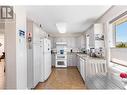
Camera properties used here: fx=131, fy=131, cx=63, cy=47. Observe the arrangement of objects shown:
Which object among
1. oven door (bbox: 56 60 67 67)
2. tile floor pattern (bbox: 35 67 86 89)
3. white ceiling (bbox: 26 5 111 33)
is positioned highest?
white ceiling (bbox: 26 5 111 33)

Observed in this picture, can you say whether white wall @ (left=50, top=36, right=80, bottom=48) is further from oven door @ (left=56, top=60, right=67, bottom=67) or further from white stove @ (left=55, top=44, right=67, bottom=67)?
oven door @ (left=56, top=60, right=67, bottom=67)

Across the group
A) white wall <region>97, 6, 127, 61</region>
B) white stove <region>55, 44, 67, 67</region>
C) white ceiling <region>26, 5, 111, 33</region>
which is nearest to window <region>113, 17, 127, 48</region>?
white wall <region>97, 6, 127, 61</region>

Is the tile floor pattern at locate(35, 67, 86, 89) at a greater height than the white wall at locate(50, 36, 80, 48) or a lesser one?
lesser

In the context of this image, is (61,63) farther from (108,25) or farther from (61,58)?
(108,25)

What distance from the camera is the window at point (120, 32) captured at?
2912 millimetres

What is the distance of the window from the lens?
2912mm

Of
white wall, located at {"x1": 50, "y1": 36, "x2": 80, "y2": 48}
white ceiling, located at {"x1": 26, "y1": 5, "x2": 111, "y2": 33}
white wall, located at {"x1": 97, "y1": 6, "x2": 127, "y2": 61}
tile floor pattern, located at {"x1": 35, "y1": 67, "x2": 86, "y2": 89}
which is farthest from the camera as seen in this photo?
white wall, located at {"x1": 50, "y1": 36, "x2": 80, "y2": 48}

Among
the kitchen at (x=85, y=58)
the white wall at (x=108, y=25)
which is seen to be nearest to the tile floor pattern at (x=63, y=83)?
the kitchen at (x=85, y=58)

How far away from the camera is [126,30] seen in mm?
2844

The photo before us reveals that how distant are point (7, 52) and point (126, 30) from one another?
2.54 m

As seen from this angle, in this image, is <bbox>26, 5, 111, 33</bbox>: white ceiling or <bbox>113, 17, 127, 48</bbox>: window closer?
<bbox>113, 17, 127, 48</bbox>: window

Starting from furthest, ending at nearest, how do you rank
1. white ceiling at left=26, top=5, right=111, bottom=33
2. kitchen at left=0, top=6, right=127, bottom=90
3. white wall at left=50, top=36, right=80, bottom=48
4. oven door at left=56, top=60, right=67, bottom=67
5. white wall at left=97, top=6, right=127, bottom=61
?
white wall at left=50, top=36, right=80, bottom=48 < oven door at left=56, top=60, right=67, bottom=67 < white ceiling at left=26, top=5, right=111, bottom=33 < white wall at left=97, top=6, right=127, bottom=61 < kitchen at left=0, top=6, right=127, bottom=90

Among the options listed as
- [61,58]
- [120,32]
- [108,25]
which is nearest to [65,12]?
[108,25]

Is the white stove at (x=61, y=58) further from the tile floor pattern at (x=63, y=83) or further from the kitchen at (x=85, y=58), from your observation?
the kitchen at (x=85, y=58)
